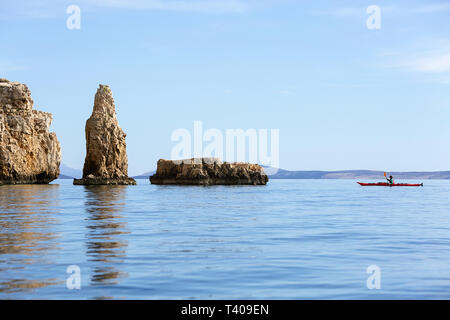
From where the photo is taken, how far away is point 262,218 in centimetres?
3706

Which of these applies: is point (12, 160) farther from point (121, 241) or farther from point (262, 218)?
point (121, 241)

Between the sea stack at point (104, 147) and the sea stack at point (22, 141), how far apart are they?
910 cm

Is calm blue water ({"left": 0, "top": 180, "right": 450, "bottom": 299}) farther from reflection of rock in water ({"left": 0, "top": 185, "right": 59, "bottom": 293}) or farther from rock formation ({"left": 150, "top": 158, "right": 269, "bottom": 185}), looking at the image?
rock formation ({"left": 150, "top": 158, "right": 269, "bottom": 185})

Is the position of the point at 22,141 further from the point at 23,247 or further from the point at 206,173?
the point at 23,247

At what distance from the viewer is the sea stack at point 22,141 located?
123 m

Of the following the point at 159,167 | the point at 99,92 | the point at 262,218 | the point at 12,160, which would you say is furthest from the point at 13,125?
the point at 262,218

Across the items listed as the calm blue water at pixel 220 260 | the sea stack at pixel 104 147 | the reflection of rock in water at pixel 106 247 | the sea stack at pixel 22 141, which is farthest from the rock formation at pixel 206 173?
the calm blue water at pixel 220 260

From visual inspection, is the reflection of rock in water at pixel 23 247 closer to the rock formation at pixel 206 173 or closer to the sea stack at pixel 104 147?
the sea stack at pixel 104 147

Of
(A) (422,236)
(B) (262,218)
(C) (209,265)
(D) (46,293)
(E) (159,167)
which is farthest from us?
(E) (159,167)

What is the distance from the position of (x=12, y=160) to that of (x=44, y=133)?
19.8 m

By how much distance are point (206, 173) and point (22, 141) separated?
1915 inches

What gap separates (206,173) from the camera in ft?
516

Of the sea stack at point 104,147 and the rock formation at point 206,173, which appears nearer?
the sea stack at point 104,147

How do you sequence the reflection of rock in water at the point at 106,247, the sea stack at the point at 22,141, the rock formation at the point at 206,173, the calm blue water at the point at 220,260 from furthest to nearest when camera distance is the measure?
the rock formation at the point at 206,173 < the sea stack at the point at 22,141 < the reflection of rock in water at the point at 106,247 < the calm blue water at the point at 220,260
